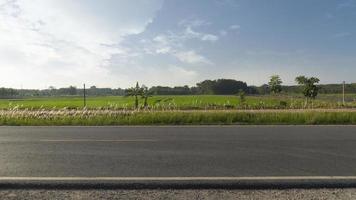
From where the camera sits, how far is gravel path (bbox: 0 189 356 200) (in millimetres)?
5547

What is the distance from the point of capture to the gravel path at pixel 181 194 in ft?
18.2

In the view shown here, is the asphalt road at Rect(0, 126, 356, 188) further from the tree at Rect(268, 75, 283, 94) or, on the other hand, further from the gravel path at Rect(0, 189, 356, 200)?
the tree at Rect(268, 75, 283, 94)

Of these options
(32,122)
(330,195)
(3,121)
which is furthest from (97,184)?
(3,121)

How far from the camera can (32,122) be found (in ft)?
62.4

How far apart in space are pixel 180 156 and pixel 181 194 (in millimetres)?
2901

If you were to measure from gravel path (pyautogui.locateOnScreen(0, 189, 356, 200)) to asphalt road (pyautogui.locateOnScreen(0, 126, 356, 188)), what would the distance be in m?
0.91

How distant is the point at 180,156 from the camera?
860 cm

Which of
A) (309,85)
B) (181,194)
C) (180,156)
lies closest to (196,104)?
(309,85)

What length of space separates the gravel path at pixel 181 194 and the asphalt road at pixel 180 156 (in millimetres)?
907

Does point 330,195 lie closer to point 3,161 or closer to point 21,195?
point 21,195

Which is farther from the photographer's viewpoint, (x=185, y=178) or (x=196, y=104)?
(x=196, y=104)

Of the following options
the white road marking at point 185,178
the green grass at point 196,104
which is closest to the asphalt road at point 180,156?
the white road marking at point 185,178

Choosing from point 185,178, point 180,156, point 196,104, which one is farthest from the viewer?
point 196,104

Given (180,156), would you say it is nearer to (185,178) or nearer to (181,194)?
(185,178)
